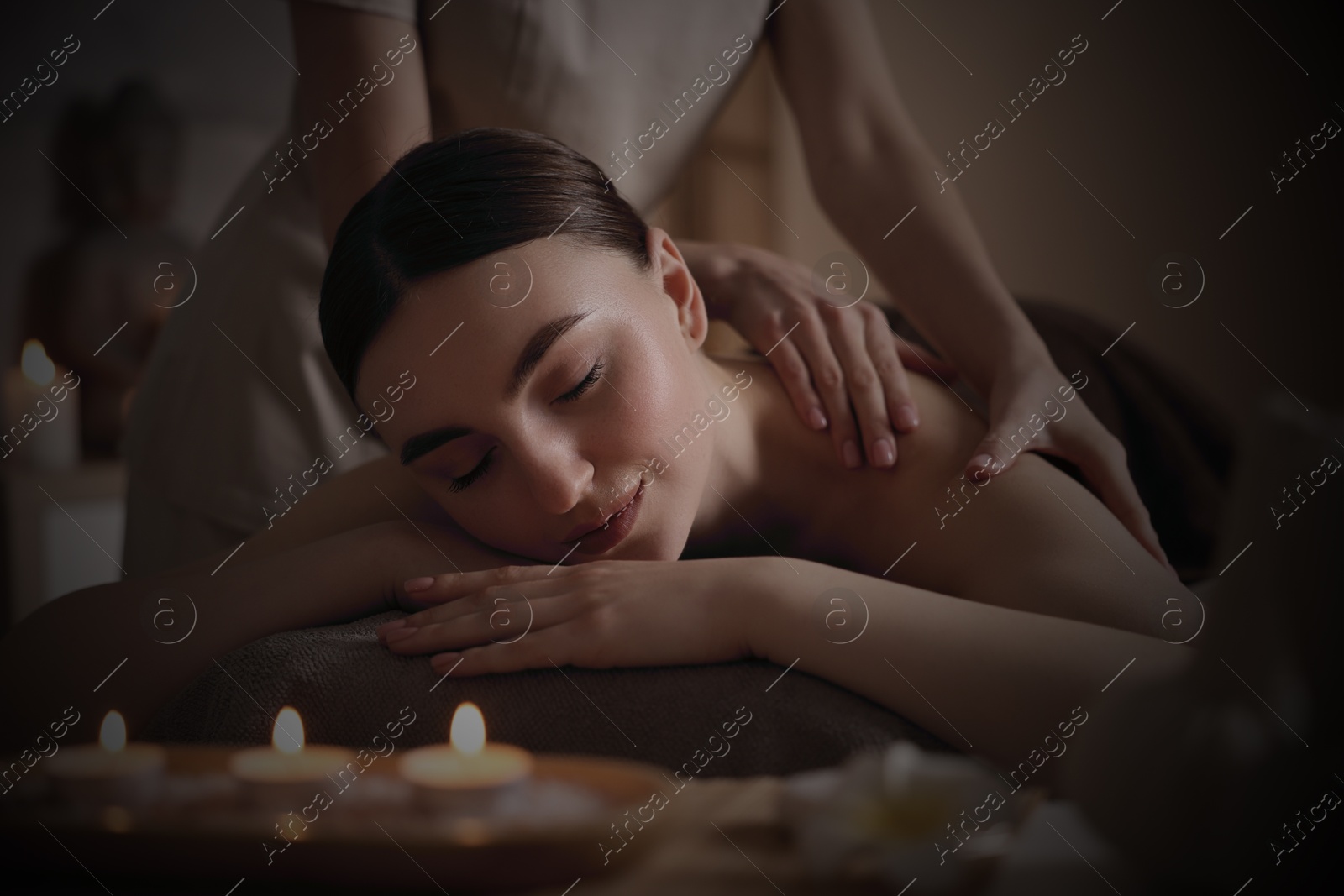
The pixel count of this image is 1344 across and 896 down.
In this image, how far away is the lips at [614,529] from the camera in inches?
24.8

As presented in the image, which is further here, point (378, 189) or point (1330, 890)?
point (378, 189)

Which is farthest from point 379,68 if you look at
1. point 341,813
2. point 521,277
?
point 341,813

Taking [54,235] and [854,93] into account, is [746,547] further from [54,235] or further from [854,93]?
[54,235]

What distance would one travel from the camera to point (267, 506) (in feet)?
3.03

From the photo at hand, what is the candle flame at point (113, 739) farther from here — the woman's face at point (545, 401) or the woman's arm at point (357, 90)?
the woman's arm at point (357, 90)

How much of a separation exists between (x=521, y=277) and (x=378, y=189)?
0.49 feet

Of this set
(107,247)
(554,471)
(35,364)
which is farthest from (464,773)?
(107,247)

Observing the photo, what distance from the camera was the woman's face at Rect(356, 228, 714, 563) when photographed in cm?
59

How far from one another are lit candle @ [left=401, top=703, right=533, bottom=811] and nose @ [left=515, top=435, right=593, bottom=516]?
216 millimetres

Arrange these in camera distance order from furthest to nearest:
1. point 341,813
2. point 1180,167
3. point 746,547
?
point 1180,167
point 746,547
point 341,813

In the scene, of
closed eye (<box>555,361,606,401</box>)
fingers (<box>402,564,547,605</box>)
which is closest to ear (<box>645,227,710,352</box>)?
closed eye (<box>555,361,606,401</box>)

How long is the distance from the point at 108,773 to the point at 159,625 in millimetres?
306

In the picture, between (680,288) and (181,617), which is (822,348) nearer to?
(680,288)

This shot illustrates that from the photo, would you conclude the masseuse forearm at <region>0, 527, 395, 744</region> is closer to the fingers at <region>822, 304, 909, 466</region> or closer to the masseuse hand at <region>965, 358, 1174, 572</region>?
the fingers at <region>822, 304, 909, 466</region>
